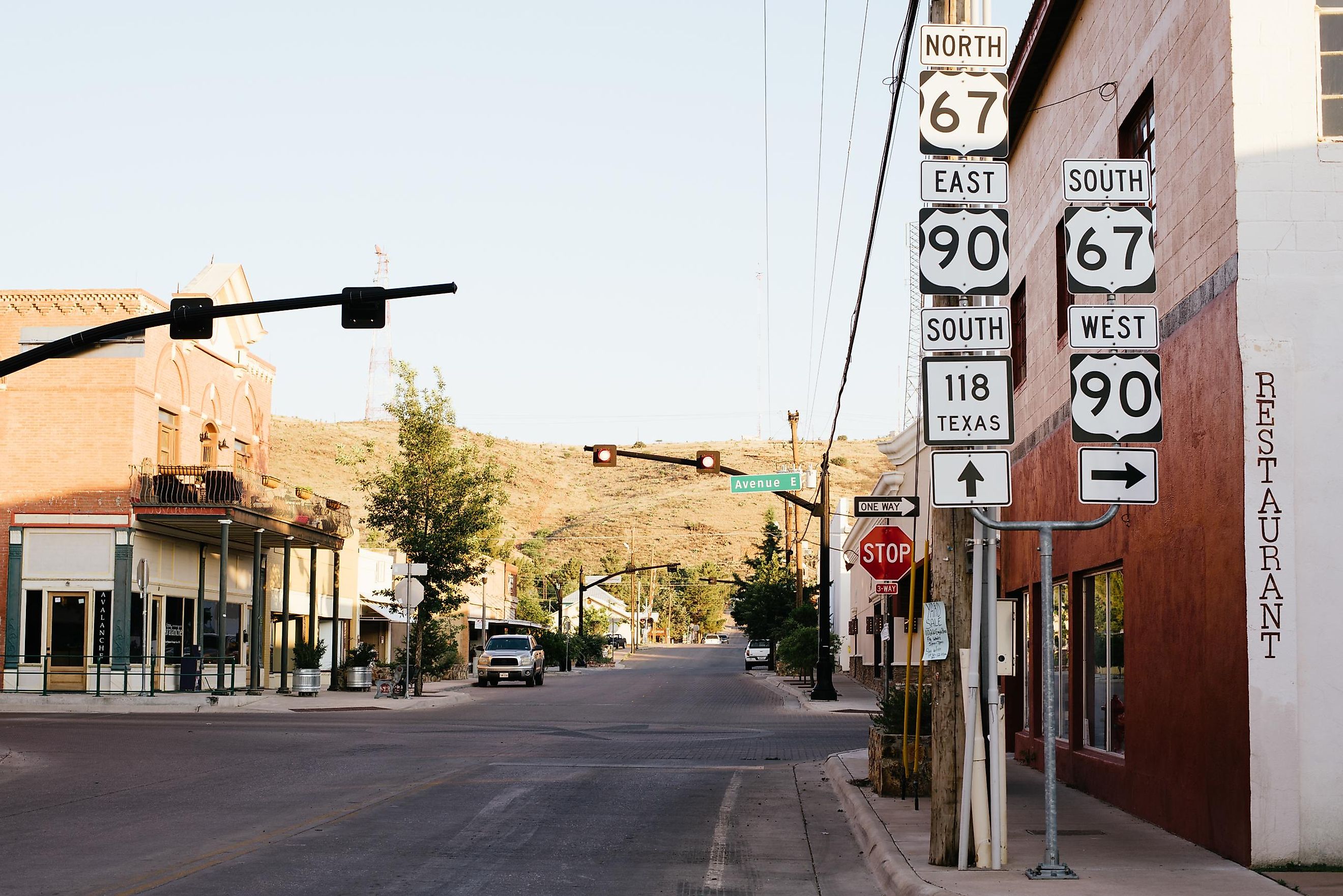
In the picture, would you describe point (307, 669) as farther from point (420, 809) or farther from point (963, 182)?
point (963, 182)

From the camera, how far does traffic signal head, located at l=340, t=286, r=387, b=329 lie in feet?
55.3

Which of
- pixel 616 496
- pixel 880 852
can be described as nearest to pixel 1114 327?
pixel 880 852

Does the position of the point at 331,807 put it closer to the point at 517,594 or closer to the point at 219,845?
the point at 219,845

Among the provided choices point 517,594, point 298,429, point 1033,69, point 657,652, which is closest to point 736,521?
point 298,429

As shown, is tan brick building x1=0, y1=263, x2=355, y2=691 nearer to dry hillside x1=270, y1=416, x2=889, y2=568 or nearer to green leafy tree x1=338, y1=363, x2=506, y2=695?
green leafy tree x1=338, y1=363, x2=506, y2=695

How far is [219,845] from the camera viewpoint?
11.2m

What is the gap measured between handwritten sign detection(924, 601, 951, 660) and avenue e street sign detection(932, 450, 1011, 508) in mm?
1082

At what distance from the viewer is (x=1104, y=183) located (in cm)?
949

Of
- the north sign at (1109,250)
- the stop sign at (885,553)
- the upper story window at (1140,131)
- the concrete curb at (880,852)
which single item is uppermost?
the upper story window at (1140,131)

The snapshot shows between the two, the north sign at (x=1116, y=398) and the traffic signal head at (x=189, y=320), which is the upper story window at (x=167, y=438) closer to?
the traffic signal head at (x=189, y=320)

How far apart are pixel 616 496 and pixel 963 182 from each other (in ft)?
610

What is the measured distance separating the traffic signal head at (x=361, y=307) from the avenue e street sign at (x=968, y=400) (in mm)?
9039

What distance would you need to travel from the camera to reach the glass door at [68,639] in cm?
3428

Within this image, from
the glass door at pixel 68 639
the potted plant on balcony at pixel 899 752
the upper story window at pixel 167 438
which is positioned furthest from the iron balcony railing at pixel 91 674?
the potted plant on balcony at pixel 899 752
